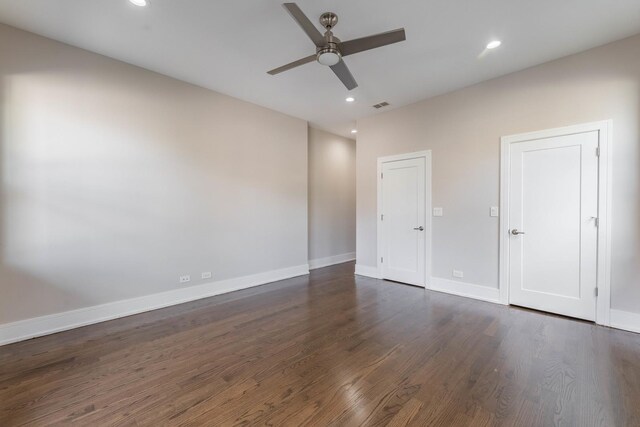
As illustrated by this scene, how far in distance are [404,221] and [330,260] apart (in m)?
2.21

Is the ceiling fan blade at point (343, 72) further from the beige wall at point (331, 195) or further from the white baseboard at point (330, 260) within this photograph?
the white baseboard at point (330, 260)

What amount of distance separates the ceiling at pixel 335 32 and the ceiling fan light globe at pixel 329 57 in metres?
0.42

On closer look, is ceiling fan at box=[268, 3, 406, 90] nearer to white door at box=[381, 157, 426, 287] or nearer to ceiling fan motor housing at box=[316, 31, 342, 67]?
ceiling fan motor housing at box=[316, 31, 342, 67]

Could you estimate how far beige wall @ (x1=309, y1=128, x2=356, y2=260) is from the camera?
581cm

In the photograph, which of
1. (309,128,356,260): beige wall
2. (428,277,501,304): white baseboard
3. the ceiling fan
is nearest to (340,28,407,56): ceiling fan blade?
the ceiling fan

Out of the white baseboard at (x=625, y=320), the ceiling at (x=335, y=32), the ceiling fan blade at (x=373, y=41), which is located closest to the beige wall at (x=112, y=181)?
the ceiling at (x=335, y=32)

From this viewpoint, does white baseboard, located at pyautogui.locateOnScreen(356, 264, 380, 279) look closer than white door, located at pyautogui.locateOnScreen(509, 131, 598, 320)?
No

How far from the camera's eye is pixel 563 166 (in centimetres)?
310

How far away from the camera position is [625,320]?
9.05 feet

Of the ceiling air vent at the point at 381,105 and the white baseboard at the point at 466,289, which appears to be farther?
the ceiling air vent at the point at 381,105

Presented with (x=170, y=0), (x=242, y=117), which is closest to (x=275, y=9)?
(x=170, y=0)

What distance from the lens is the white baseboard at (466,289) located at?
141 inches

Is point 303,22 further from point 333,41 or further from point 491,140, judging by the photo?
point 491,140

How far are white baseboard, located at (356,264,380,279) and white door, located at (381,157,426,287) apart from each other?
0.17 m
